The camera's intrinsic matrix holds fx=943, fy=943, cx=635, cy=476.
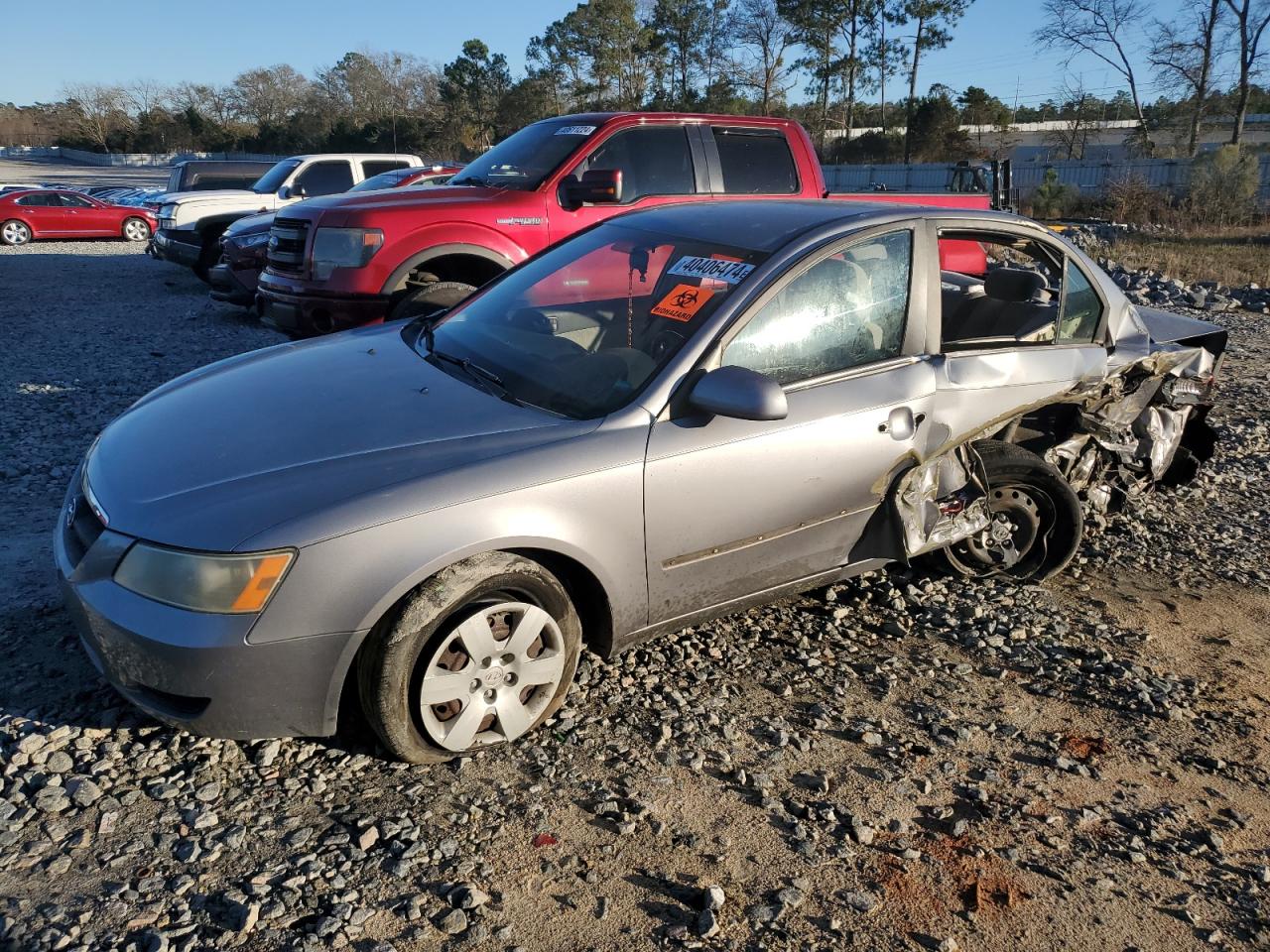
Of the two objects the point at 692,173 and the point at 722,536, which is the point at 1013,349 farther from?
the point at 692,173

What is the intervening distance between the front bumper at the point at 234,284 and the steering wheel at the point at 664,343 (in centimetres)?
803

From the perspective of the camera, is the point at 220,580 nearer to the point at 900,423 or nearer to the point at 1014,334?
the point at 900,423

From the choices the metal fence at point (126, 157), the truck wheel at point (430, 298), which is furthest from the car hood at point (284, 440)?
the metal fence at point (126, 157)

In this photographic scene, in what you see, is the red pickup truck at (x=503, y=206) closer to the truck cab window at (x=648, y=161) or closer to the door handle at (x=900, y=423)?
the truck cab window at (x=648, y=161)

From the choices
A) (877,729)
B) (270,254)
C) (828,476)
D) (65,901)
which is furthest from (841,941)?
(270,254)

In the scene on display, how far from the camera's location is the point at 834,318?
12.0 feet

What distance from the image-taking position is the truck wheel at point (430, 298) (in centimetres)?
638

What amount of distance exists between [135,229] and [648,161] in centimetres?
1956

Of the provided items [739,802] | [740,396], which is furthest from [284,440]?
[739,802]

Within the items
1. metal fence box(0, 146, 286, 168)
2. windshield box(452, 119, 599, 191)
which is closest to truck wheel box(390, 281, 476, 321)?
windshield box(452, 119, 599, 191)

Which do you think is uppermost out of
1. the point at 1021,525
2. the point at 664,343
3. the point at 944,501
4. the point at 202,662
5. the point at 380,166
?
the point at 380,166

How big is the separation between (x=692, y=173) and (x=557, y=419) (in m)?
4.48

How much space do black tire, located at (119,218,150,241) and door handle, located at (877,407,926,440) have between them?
75.3 ft

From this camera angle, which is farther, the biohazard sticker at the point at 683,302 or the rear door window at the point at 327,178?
the rear door window at the point at 327,178
